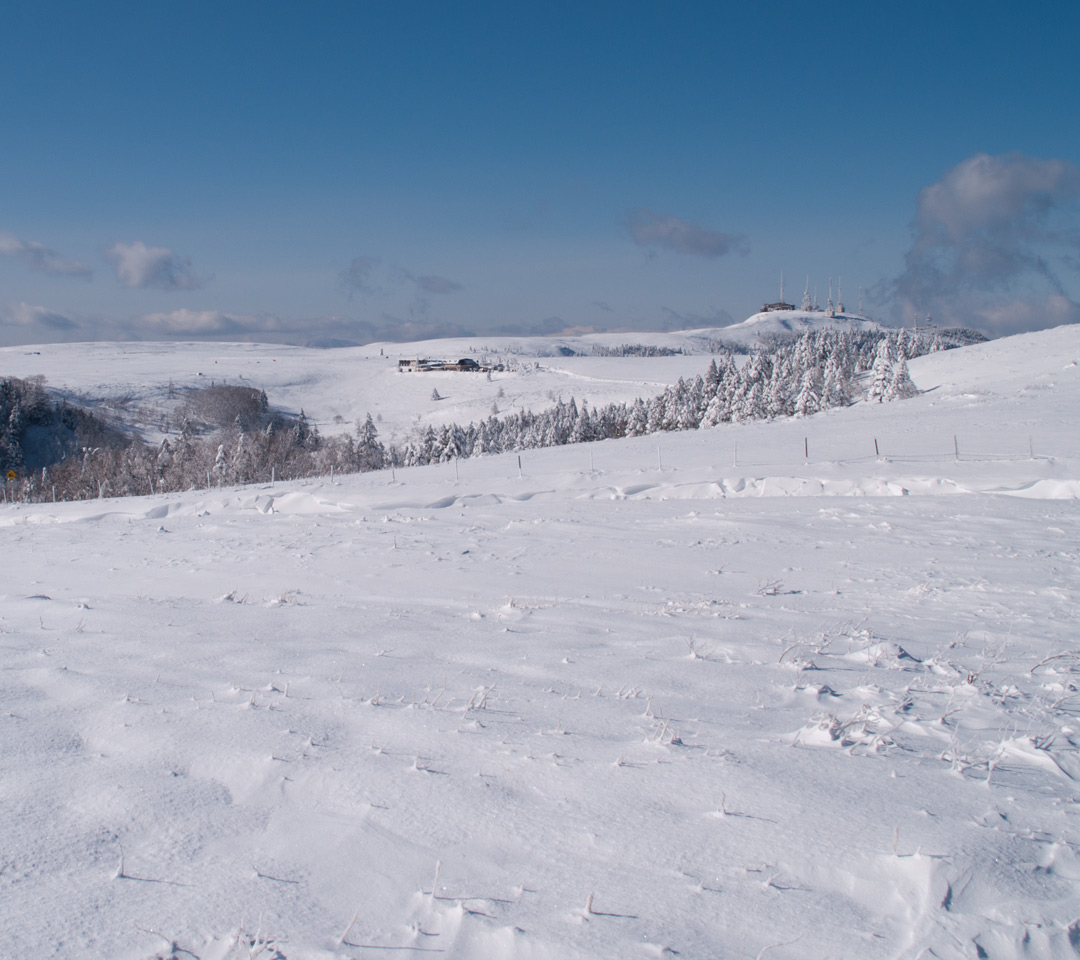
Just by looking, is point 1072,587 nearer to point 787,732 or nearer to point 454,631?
point 787,732

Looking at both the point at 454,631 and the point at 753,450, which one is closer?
the point at 454,631

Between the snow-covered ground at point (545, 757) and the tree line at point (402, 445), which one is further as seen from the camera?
the tree line at point (402, 445)

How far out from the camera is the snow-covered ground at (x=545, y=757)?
2.96 metres

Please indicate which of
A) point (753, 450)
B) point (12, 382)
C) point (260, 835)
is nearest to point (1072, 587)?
point (260, 835)

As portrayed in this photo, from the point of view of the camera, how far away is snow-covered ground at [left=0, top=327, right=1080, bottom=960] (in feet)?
9.73

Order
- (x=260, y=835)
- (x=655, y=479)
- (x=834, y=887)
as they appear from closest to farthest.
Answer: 1. (x=834, y=887)
2. (x=260, y=835)
3. (x=655, y=479)

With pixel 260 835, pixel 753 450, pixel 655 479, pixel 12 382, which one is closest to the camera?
pixel 260 835

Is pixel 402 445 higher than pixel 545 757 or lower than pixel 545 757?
lower

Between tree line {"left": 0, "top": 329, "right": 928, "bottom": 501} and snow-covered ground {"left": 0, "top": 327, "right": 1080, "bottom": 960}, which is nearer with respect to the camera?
snow-covered ground {"left": 0, "top": 327, "right": 1080, "bottom": 960}

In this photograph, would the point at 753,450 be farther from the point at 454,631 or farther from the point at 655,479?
the point at 454,631

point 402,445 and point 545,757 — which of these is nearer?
point 545,757

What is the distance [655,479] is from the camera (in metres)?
23.0

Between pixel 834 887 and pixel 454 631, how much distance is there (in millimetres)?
4884

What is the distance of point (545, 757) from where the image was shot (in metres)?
4.33
